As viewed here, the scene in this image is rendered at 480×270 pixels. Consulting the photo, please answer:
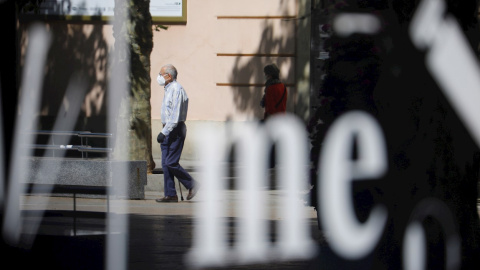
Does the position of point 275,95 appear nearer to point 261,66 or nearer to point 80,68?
point 261,66

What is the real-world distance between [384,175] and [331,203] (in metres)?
2.41

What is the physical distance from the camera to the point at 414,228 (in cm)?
653

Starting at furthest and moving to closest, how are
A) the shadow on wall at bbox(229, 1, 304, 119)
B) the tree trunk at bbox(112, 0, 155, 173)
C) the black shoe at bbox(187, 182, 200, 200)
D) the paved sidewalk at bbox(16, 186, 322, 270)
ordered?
1. the shadow on wall at bbox(229, 1, 304, 119)
2. the tree trunk at bbox(112, 0, 155, 173)
3. the black shoe at bbox(187, 182, 200, 200)
4. the paved sidewalk at bbox(16, 186, 322, 270)

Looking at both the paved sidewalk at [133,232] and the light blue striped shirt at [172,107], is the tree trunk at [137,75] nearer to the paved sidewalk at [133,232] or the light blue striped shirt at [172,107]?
the paved sidewalk at [133,232]

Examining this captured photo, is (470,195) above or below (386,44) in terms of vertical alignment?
below

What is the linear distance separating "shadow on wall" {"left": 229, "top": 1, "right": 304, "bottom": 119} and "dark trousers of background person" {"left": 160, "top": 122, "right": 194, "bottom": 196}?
6.12 metres

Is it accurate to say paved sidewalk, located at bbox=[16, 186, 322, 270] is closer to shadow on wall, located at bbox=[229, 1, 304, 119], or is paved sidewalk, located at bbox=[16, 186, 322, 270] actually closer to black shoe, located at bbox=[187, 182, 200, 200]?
black shoe, located at bbox=[187, 182, 200, 200]

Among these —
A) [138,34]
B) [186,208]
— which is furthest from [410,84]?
[138,34]

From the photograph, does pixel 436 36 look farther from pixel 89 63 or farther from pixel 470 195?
pixel 89 63

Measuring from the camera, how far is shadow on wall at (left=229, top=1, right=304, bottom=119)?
60.0ft

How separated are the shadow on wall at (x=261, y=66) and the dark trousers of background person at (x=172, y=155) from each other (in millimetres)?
6121

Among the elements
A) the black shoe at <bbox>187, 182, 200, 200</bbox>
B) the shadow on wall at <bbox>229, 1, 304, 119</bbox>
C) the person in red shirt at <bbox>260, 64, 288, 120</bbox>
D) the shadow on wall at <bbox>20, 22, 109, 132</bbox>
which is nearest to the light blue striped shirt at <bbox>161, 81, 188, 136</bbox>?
the black shoe at <bbox>187, 182, 200, 200</bbox>

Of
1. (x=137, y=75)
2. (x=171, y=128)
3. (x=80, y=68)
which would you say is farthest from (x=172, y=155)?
(x=80, y=68)

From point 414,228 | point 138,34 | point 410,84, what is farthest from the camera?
point 138,34
